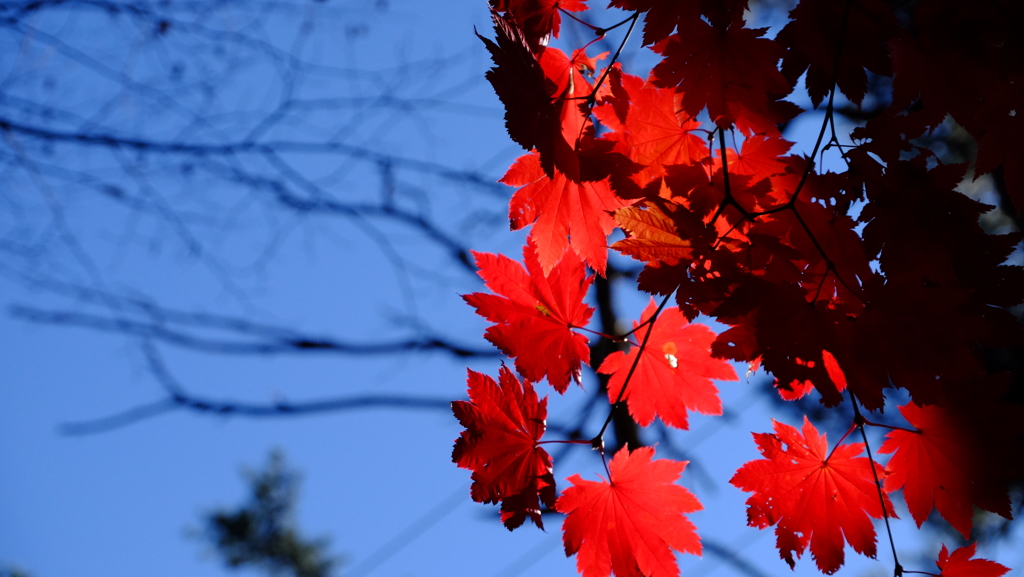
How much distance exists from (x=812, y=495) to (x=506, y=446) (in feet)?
1.95

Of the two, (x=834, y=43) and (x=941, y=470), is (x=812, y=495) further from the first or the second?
(x=834, y=43)

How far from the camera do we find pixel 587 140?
1.10 meters

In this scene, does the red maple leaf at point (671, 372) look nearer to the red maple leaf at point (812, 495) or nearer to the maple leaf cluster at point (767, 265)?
the maple leaf cluster at point (767, 265)

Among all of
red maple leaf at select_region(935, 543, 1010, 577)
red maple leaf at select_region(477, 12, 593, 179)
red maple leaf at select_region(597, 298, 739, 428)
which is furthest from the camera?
red maple leaf at select_region(597, 298, 739, 428)

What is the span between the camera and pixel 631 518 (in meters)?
1.14

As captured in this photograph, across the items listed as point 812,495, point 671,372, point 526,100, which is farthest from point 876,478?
point 526,100

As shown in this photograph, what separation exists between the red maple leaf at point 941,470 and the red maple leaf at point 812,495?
62mm

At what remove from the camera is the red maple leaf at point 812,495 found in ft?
3.68

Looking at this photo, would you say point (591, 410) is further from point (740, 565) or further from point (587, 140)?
point (587, 140)

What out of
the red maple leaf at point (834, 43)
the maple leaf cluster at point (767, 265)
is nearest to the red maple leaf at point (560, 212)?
the maple leaf cluster at point (767, 265)

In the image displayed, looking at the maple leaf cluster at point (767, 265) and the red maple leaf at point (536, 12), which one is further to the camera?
the red maple leaf at point (536, 12)

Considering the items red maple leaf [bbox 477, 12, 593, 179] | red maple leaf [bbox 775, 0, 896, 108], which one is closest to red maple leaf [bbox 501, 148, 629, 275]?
red maple leaf [bbox 477, 12, 593, 179]

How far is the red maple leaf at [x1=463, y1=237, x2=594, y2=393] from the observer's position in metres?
1.11

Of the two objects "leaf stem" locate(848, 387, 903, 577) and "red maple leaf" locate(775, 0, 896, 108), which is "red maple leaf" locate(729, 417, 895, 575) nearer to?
"leaf stem" locate(848, 387, 903, 577)
